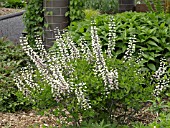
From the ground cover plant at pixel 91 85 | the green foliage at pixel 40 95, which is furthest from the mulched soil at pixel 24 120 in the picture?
the ground cover plant at pixel 91 85

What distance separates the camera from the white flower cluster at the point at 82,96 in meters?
2.93

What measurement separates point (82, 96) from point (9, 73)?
2.53 meters

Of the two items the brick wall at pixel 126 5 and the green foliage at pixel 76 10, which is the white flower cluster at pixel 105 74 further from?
the brick wall at pixel 126 5

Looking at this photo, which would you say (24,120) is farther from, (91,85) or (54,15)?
(54,15)

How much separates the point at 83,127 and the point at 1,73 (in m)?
2.42

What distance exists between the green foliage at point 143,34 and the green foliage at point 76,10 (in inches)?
49.9

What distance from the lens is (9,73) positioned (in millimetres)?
5281

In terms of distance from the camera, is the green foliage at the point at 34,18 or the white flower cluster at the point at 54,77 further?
the green foliage at the point at 34,18

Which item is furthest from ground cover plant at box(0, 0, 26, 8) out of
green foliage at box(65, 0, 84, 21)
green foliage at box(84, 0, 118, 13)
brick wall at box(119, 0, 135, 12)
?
Answer: green foliage at box(65, 0, 84, 21)

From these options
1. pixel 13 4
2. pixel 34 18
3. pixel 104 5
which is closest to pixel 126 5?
pixel 34 18

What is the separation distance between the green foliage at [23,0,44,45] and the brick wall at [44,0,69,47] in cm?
10

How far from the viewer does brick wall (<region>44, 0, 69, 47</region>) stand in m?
6.62

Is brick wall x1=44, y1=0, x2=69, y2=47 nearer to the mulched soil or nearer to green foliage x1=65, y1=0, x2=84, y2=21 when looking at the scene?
green foliage x1=65, y1=0, x2=84, y2=21

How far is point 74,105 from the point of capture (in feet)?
10.0
